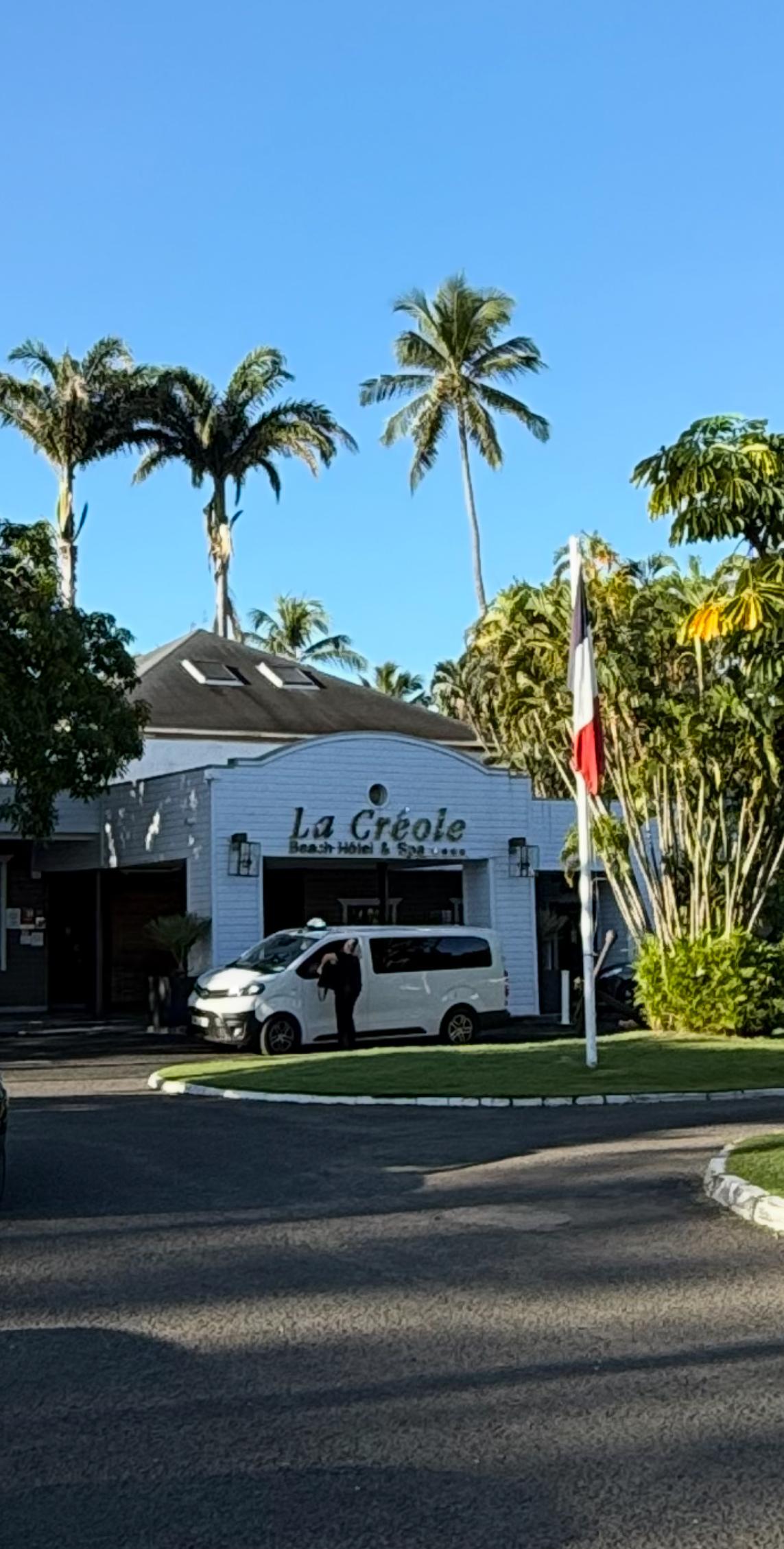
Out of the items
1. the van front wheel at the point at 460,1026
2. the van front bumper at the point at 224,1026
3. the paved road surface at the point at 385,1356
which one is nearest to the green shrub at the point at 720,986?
the van front wheel at the point at 460,1026

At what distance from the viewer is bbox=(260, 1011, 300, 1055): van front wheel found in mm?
23281

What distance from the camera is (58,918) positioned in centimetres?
3669

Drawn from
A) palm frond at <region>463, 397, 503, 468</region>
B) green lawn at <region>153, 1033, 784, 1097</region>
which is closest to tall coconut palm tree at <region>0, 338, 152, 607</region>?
palm frond at <region>463, 397, 503, 468</region>

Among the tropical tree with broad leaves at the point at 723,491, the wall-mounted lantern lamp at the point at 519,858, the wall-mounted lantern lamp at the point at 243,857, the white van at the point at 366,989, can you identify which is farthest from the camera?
the wall-mounted lantern lamp at the point at 519,858

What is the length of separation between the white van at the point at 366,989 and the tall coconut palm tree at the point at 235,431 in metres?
22.5

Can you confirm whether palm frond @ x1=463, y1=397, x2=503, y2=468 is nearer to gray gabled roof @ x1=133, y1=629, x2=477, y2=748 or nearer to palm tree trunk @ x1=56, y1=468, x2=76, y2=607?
gray gabled roof @ x1=133, y1=629, x2=477, y2=748

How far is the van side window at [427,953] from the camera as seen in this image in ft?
81.3

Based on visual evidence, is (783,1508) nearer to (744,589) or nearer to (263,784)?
(744,589)

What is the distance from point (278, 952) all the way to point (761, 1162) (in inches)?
529

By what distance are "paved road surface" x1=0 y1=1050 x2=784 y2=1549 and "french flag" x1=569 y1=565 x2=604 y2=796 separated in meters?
7.78

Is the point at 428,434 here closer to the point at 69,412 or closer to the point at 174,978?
the point at 69,412

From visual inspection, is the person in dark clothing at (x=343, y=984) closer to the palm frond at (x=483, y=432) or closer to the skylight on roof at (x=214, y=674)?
the skylight on roof at (x=214, y=674)

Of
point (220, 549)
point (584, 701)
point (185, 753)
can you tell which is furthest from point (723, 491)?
point (220, 549)

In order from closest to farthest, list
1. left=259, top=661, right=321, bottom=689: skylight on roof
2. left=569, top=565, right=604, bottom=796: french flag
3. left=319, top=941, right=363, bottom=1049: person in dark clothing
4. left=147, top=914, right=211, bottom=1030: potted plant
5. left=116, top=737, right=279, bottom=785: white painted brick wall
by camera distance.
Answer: left=569, top=565, right=604, bottom=796: french flag → left=319, top=941, right=363, bottom=1049: person in dark clothing → left=147, top=914, right=211, bottom=1030: potted plant → left=116, top=737, right=279, bottom=785: white painted brick wall → left=259, top=661, right=321, bottom=689: skylight on roof
